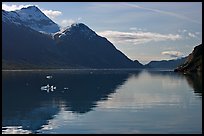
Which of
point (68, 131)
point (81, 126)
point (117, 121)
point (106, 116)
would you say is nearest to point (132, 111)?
point (106, 116)

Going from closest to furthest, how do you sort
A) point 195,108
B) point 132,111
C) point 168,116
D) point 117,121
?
point 117,121
point 168,116
point 132,111
point 195,108

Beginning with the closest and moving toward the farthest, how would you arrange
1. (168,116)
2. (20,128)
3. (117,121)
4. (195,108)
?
(20,128), (117,121), (168,116), (195,108)

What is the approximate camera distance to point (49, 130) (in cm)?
4203

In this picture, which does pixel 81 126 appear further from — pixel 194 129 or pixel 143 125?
pixel 194 129

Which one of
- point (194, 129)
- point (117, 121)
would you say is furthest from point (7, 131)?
point (194, 129)

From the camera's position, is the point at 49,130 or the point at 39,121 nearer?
the point at 49,130

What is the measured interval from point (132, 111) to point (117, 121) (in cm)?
1037

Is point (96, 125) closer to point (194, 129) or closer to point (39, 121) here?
point (39, 121)

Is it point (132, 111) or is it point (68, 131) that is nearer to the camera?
point (68, 131)

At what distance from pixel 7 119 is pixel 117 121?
1489cm

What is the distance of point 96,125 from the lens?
4566 cm

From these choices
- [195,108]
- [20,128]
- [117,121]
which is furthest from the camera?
[195,108]

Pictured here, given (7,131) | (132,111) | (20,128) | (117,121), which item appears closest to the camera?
(7,131)

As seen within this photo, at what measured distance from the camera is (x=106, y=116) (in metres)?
53.3
